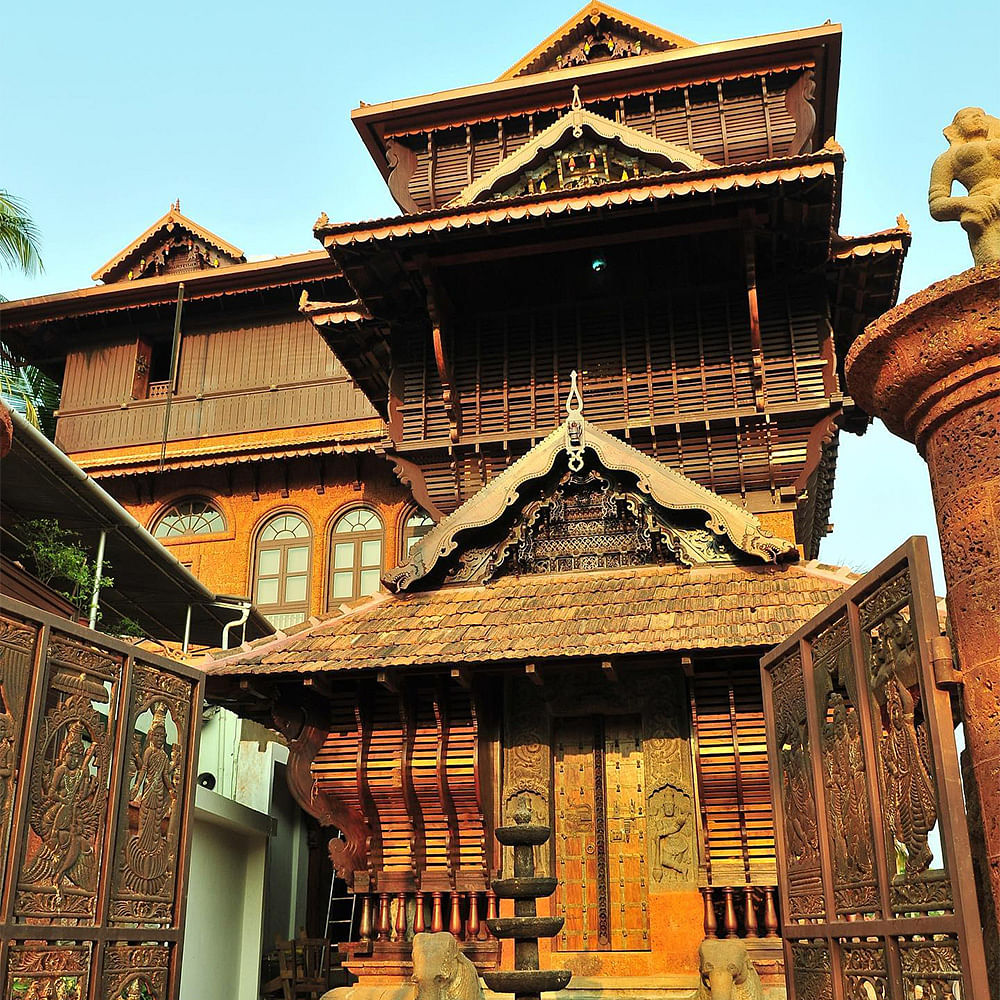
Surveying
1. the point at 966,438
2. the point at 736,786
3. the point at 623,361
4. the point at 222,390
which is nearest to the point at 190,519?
the point at 222,390

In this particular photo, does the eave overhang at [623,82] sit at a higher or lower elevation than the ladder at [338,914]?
higher

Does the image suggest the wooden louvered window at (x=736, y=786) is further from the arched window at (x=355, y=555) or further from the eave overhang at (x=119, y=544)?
the arched window at (x=355, y=555)

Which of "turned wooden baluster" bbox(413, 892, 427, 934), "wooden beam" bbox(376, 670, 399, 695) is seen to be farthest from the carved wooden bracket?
"wooden beam" bbox(376, 670, 399, 695)

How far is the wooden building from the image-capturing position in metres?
10.1

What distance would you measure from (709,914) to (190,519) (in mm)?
14113

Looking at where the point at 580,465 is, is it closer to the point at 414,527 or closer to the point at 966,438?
the point at 966,438

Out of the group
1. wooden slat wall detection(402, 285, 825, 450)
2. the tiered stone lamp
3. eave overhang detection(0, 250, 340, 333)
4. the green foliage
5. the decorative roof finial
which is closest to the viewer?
the tiered stone lamp

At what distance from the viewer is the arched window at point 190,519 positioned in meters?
21.1

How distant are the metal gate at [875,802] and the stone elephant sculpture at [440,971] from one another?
9.99ft

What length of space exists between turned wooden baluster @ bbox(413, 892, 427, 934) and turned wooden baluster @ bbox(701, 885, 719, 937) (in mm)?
2476

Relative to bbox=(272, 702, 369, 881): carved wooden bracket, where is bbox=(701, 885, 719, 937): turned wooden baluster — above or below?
below

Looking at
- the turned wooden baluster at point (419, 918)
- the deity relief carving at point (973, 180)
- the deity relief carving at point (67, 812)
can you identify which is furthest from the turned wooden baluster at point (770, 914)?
the deity relief carving at point (973, 180)

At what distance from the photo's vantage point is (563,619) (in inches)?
403

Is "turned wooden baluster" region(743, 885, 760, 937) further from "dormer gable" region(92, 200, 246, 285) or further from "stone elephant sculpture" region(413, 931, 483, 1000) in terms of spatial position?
"dormer gable" region(92, 200, 246, 285)
